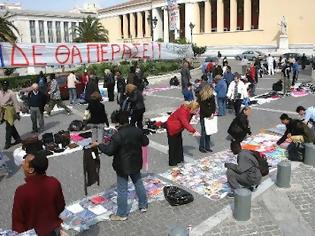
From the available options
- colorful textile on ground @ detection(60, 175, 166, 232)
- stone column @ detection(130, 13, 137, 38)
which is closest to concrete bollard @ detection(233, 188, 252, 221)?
colorful textile on ground @ detection(60, 175, 166, 232)

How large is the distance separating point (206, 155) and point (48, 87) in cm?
785

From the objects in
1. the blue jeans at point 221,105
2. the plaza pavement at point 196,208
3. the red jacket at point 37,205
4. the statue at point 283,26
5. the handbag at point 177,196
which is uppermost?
the statue at point 283,26

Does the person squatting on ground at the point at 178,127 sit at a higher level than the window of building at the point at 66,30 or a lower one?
lower

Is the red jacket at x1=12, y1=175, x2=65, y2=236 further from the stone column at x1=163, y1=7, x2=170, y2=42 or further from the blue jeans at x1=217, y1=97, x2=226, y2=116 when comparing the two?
the stone column at x1=163, y1=7, x2=170, y2=42

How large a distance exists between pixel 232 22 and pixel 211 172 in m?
54.1

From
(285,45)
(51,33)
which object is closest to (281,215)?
(285,45)

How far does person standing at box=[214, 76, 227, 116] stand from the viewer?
565 inches

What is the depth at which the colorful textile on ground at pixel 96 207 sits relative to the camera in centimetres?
648

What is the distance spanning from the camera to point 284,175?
7668 millimetres

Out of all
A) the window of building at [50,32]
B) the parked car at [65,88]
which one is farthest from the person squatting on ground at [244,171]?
the window of building at [50,32]

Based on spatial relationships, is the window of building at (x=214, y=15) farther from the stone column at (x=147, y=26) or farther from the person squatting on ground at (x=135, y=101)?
the person squatting on ground at (x=135, y=101)

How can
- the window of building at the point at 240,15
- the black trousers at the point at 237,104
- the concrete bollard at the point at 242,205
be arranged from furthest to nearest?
the window of building at the point at 240,15
the black trousers at the point at 237,104
the concrete bollard at the point at 242,205

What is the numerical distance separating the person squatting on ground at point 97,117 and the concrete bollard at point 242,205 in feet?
15.6

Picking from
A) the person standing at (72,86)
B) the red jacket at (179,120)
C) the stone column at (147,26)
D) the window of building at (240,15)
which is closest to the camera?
the red jacket at (179,120)
